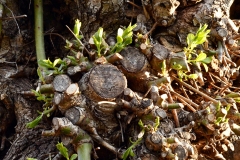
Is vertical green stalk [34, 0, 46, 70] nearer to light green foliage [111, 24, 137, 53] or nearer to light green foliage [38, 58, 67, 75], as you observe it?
light green foliage [38, 58, 67, 75]

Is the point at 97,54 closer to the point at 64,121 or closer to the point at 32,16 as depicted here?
the point at 64,121

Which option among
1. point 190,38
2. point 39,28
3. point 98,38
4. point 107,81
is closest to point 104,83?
point 107,81

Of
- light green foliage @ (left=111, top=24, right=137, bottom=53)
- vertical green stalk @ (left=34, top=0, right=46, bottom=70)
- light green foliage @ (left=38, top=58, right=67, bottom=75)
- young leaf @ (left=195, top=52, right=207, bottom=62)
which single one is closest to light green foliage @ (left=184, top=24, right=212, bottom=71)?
young leaf @ (left=195, top=52, right=207, bottom=62)

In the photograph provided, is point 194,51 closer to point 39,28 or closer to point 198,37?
point 198,37

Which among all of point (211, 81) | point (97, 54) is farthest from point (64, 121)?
point (211, 81)

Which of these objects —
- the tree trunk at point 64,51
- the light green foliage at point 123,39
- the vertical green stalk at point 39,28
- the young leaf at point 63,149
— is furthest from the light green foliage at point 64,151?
the vertical green stalk at point 39,28

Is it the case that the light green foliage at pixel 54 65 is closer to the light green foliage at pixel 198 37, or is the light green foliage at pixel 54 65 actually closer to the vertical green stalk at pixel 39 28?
the vertical green stalk at pixel 39 28
